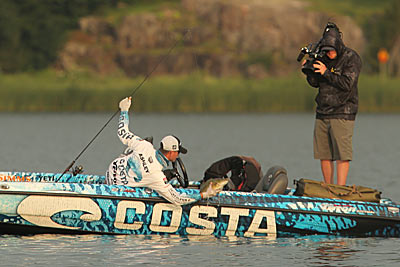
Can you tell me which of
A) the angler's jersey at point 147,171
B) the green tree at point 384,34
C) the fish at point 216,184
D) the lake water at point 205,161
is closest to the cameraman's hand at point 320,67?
the fish at point 216,184

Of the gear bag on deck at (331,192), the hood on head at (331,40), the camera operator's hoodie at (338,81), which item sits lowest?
the gear bag on deck at (331,192)

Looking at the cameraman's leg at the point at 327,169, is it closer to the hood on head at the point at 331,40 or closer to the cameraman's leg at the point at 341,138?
the cameraman's leg at the point at 341,138

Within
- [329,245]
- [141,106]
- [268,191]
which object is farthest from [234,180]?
[141,106]

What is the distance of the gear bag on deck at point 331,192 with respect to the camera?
12430 millimetres

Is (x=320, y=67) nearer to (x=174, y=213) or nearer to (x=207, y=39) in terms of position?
(x=174, y=213)

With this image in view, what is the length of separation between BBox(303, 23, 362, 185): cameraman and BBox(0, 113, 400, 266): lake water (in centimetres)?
139

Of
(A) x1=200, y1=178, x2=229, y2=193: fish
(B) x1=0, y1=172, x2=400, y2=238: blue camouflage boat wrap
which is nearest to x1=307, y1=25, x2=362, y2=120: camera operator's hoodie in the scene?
(B) x1=0, y1=172, x2=400, y2=238: blue camouflage boat wrap

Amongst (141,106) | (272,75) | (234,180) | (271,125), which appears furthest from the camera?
(272,75)

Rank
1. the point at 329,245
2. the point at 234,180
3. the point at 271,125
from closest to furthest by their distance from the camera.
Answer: the point at 329,245 → the point at 234,180 → the point at 271,125

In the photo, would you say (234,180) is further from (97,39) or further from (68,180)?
(97,39)

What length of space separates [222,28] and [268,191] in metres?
61.7

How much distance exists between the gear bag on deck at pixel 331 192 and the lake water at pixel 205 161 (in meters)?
0.50

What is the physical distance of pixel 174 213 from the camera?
1205cm

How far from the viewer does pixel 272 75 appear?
69625 mm
